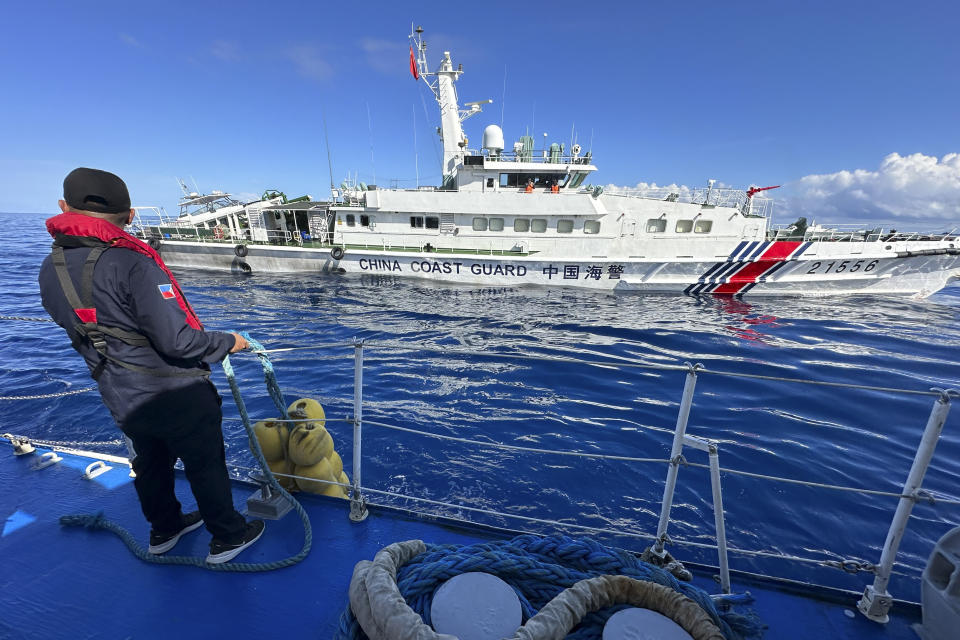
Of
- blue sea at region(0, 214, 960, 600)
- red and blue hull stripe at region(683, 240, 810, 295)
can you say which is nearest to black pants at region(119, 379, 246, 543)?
blue sea at region(0, 214, 960, 600)

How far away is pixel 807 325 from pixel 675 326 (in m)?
3.51

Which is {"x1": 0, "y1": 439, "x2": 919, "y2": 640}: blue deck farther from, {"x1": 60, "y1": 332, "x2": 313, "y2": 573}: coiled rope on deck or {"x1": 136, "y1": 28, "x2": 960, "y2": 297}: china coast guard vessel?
{"x1": 136, "y1": 28, "x2": 960, "y2": 297}: china coast guard vessel

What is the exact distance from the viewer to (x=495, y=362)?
23.6ft

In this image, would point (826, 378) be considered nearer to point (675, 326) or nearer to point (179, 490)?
point (675, 326)

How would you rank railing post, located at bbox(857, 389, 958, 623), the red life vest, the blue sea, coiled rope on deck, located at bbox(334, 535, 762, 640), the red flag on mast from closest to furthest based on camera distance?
1. coiled rope on deck, located at bbox(334, 535, 762, 640)
2. the red life vest
3. railing post, located at bbox(857, 389, 958, 623)
4. the blue sea
5. the red flag on mast

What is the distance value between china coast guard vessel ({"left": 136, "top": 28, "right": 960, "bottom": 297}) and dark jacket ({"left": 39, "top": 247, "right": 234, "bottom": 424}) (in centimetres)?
1205

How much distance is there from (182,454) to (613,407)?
4932 millimetres

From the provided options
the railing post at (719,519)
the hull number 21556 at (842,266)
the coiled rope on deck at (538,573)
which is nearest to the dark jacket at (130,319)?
the coiled rope on deck at (538,573)

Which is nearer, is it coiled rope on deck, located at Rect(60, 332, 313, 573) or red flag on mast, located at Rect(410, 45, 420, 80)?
coiled rope on deck, located at Rect(60, 332, 313, 573)

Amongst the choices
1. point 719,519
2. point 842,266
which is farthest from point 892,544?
point 842,266

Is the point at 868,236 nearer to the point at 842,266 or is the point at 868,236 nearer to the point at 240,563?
the point at 842,266

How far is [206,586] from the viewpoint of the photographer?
1.76 metres

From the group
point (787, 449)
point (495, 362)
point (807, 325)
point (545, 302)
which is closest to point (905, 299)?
point (807, 325)

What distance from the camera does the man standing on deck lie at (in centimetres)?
138
